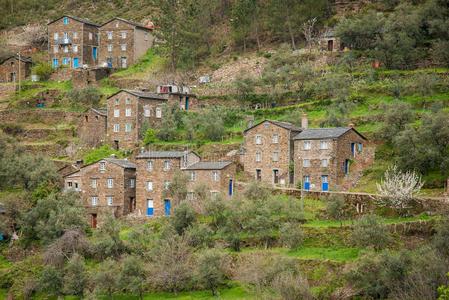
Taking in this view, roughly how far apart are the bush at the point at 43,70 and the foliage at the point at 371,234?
194 feet

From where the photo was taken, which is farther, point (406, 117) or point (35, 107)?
point (35, 107)

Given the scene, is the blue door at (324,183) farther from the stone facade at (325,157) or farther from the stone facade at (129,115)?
the stone facade at (129,115)

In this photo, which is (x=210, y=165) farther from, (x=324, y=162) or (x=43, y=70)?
(x=43, y=70)

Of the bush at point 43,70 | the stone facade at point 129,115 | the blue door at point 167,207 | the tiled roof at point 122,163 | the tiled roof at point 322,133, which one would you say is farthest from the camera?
the bush at point 43,70

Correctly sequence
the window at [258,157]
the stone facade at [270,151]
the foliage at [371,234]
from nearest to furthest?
the foliage at [371,234] → the stone facade at [270,151] → the window at [258,157]

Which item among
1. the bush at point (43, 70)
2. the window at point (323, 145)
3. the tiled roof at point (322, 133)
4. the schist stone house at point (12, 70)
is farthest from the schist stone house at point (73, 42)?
the window at point (323, 145)

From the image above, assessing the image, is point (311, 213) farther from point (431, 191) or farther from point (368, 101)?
point (368, 101)

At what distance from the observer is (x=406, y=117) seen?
6144cm

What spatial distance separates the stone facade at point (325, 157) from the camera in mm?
59688

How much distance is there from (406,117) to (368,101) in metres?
10.9

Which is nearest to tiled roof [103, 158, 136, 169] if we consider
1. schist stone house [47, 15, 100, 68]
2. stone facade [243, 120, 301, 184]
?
stone facade [243, 120, 301, 184]

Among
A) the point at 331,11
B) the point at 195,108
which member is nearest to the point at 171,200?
the point at 195,108

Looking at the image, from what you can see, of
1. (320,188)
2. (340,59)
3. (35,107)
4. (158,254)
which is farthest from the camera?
(35,107)

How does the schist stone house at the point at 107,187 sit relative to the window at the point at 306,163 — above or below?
below
